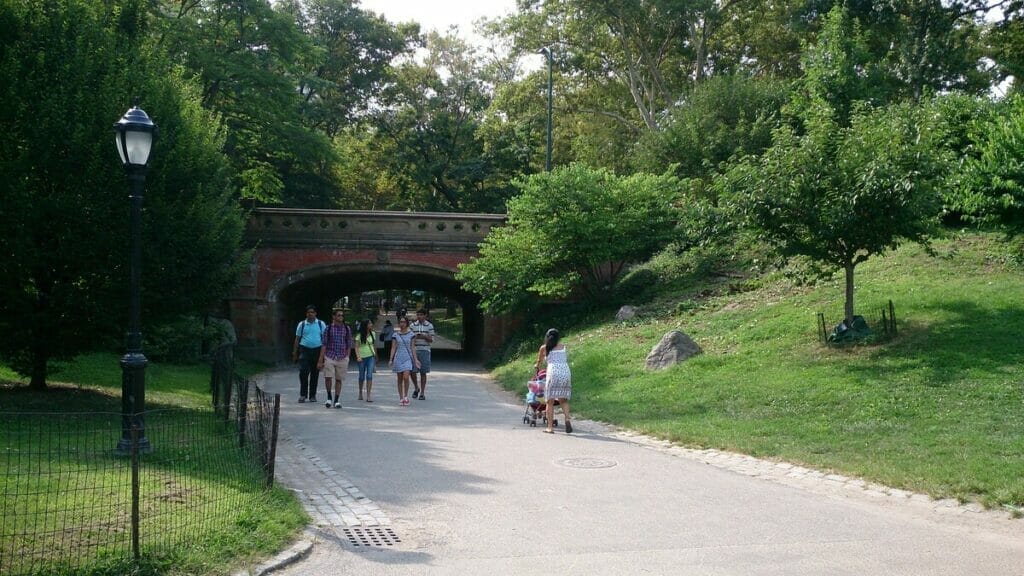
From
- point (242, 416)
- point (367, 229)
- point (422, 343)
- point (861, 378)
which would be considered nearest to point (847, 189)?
point (861, 378)

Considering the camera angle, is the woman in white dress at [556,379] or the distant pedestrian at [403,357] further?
the distant pedestrian at [403,357]

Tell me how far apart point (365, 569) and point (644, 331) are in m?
14.9

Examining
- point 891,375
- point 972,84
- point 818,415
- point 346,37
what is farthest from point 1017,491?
point 346,37

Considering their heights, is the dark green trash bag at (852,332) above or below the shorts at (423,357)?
above

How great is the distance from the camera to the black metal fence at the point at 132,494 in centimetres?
534

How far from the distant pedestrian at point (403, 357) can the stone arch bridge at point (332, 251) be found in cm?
1249

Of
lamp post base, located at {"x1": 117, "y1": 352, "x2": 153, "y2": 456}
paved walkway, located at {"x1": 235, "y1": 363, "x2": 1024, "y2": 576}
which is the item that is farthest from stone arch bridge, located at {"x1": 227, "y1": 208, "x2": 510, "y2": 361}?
lamp post base, located at {"x1": 117, "y1": 352, "x2": 153, "y2": 456}

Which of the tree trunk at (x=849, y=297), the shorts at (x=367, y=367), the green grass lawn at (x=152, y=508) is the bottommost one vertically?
the green grass lawn at (x=152, y=508)

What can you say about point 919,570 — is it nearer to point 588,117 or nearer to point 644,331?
point 644,331

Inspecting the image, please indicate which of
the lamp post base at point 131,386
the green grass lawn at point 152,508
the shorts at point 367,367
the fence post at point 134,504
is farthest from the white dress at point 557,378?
the fence post at point 134,504

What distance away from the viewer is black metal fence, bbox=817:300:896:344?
1454 cm

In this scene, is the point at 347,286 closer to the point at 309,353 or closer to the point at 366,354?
the point at 366,354

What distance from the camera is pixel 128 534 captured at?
5.75m

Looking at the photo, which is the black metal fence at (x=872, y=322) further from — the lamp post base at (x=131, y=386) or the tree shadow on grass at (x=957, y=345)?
the lamp post base at (x=131, y=386)
